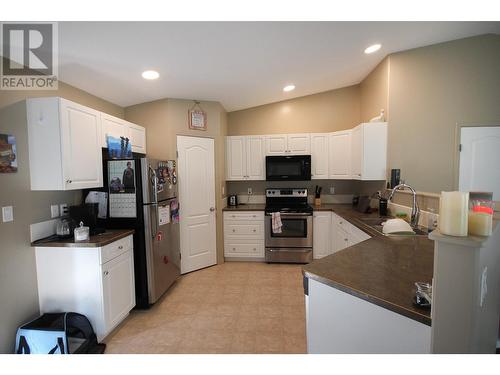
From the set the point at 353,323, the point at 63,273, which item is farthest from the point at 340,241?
the point at 63,273

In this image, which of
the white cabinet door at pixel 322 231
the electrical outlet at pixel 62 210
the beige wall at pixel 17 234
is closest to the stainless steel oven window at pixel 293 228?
the white cabinet door at pixel 322 231

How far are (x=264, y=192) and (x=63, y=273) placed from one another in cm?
298

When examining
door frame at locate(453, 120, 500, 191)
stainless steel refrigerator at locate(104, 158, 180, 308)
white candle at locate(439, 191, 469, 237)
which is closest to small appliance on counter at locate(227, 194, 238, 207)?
stainless steel refrigerator at locate(104, 158, 180, 308)

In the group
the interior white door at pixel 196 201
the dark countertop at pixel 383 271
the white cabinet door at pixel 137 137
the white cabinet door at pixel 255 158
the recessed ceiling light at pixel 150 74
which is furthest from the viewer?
the white cabinet door at pixel 255 158

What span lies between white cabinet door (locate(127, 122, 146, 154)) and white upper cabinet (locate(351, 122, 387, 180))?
287 cm

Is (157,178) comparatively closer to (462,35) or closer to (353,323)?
(353,323)

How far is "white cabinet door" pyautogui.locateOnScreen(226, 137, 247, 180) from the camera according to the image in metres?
3.81

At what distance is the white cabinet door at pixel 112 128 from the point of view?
227cm

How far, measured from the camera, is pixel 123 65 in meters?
2.02

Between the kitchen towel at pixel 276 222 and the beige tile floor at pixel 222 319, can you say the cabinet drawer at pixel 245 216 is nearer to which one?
the kitchen towel at pixel 276 222

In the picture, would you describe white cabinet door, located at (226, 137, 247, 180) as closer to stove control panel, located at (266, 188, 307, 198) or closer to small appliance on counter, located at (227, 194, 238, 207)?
small appliance on counter, located at (227, 194, 238, 207)

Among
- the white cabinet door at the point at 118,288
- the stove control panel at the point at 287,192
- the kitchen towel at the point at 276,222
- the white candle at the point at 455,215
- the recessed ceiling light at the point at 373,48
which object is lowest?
the white cabinet door at the point at 118,288

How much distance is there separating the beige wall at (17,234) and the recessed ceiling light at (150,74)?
35.4 inches

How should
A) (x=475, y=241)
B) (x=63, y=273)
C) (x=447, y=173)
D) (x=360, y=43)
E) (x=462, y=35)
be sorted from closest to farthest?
(x=475, y=241) → (x=63, y=273) → (x=360, y=43) → (x=462, y=35) → (x=447, y=173)
